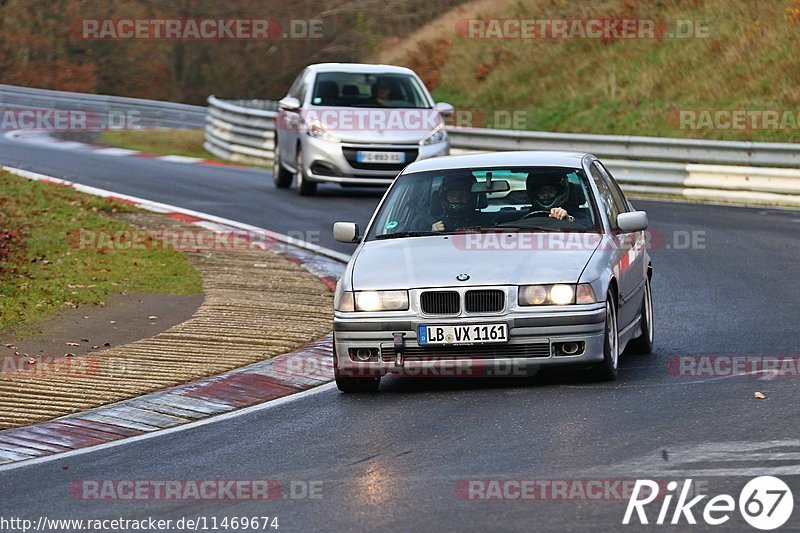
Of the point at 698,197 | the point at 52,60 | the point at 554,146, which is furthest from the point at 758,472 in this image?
the point at 52,60

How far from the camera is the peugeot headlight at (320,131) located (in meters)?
22.0

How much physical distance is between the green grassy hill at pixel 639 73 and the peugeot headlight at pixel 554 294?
58.7ft

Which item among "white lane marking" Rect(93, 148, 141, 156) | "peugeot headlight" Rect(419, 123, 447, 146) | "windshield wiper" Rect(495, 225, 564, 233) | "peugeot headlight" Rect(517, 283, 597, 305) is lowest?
"white lane marking" Rect(93, 148, 141, 156)

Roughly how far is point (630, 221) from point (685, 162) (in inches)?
551

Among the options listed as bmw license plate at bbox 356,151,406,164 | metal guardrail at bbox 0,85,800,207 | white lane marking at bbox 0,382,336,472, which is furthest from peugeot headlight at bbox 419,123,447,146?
white lane marking at bbox 0,382,336,472

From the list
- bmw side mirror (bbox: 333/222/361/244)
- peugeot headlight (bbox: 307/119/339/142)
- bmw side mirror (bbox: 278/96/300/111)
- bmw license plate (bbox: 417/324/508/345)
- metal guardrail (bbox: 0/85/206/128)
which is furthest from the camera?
metal guardrail (bbox: 0/85/206/128)

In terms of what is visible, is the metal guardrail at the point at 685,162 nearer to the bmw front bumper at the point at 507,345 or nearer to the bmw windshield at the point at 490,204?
the bmw windshield at the point at 490,204

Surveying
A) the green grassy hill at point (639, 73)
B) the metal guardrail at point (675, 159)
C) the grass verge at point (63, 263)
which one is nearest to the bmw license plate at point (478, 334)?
the grass verge at point (63, 263)

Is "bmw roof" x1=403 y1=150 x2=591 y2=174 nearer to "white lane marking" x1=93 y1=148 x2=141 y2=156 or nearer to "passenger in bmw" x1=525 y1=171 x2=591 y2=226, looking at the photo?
"passenger in bmw" x1=525 y1=171 x2=591 y2=226

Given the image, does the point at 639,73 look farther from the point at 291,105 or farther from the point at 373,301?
the point at 373,301

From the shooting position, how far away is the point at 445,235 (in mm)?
10250

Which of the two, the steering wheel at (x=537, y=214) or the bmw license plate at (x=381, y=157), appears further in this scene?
the bmw license plate at (x=381, y=157)

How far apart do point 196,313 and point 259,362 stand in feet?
6.92

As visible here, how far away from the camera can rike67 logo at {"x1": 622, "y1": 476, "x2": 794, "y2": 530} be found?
20.4ft
